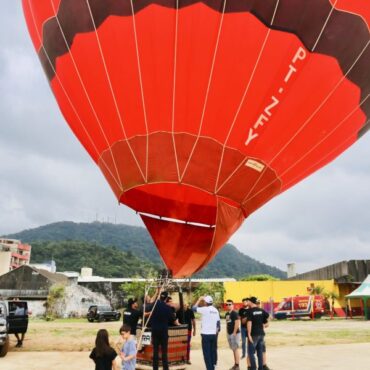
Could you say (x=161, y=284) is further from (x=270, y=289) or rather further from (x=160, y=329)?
(x=270, y=289)

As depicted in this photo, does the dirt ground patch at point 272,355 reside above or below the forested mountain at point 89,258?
below

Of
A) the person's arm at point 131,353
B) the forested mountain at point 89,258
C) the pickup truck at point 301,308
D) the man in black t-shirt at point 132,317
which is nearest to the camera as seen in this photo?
the person's arm at point 131,353

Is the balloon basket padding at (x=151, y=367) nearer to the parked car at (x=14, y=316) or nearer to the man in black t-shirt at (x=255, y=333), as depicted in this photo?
the man in black t-shirt at (x=255, y=333)

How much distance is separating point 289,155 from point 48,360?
7365 millimetres

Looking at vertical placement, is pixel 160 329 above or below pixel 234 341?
above

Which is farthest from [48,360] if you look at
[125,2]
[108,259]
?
[108,259]

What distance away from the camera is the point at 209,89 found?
6793 mm

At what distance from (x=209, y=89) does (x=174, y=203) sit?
8.31 ft

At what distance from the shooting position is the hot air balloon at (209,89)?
6586mm

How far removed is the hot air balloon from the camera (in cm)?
659

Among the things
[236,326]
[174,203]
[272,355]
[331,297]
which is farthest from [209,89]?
[331,297]

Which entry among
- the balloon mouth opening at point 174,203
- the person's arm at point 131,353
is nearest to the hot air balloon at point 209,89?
the balloon mouth opening at point 174,203

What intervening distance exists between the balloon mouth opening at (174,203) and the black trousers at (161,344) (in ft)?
6.92

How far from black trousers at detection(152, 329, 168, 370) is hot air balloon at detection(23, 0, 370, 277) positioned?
4.18 feet
